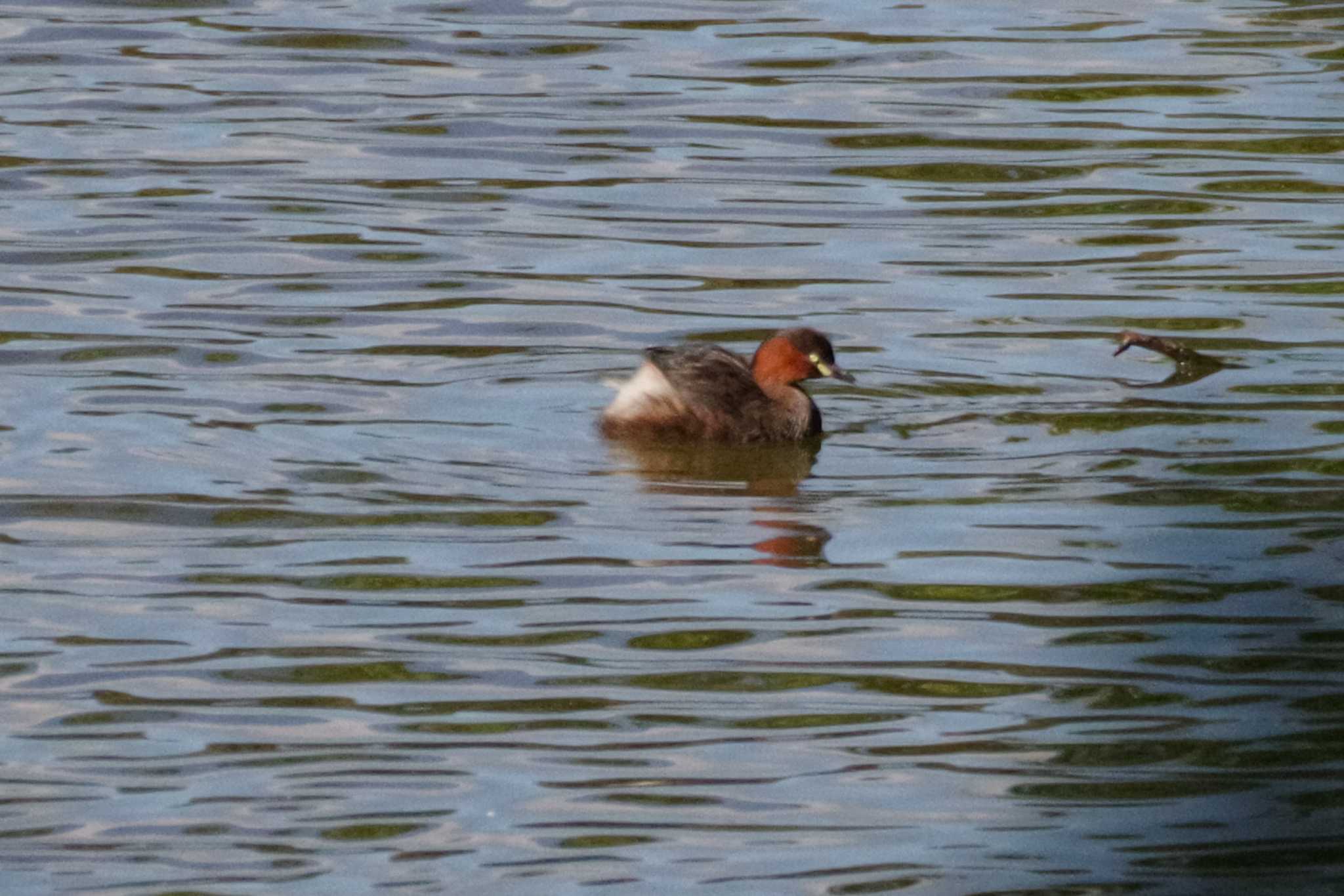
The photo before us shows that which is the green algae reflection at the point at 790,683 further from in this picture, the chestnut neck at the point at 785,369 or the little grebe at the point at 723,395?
the chestnut neck at the point at 785,369

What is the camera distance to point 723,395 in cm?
984

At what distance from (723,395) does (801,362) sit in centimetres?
38

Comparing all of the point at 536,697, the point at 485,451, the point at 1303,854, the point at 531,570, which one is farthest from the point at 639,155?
the point at 1303,854

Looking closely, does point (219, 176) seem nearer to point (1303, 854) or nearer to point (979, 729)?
point (979, 729)

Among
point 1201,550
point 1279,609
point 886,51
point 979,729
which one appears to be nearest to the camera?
point 979,729

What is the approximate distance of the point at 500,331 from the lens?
435 inches

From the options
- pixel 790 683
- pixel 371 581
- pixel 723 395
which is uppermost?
pixel 723 395

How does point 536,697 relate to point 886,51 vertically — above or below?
below

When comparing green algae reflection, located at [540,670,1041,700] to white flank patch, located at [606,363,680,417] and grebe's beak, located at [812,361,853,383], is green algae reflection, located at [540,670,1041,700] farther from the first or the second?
grebe's beak, located at [812,361,853,383]

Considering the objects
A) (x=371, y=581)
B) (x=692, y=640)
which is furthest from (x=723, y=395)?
(x=692, y=640)

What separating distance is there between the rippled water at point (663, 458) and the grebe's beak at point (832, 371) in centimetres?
20

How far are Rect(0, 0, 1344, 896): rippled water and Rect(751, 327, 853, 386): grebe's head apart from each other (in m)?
0.27

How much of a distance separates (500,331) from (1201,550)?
372 centimetres

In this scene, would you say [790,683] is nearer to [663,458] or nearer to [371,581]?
[371,581]
